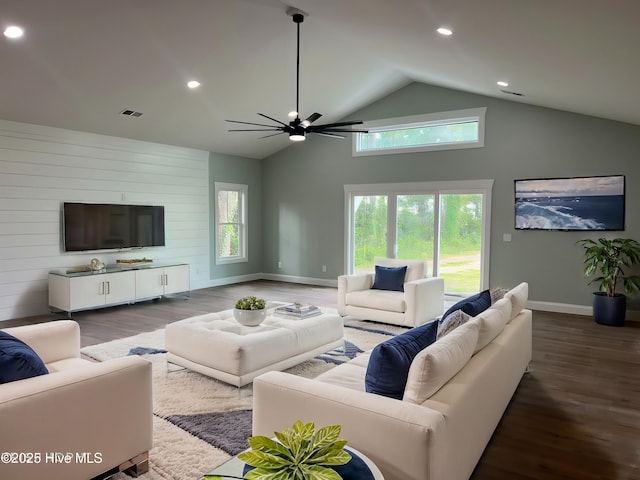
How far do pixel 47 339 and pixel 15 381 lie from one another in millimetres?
989

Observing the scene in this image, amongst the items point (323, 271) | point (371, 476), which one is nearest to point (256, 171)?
point (323, 271)

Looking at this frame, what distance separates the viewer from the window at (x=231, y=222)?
29.3 ft

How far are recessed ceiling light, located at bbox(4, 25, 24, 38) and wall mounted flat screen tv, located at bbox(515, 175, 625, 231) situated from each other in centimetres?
655

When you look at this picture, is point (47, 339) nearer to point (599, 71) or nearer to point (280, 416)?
point (280, 416)

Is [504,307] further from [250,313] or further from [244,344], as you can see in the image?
[250,313]

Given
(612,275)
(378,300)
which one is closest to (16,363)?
(378,300)

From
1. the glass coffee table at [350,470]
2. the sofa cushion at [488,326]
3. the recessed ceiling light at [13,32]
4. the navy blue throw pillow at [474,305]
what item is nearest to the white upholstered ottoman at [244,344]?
the navy blue throw pillow at [474,305]

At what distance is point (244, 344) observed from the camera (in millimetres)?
3357

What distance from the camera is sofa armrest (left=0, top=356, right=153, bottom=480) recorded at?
6.00 feet

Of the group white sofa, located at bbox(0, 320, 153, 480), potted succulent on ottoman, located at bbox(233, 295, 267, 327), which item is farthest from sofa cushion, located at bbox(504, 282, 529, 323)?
white sofa, located at bbox(0, 320, 153, 480)

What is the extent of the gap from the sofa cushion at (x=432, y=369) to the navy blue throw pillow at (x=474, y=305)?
0.88 metres

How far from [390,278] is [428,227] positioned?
80.5 inches

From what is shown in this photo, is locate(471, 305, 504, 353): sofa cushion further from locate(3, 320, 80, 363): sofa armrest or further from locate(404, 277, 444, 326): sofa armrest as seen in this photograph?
locate(3, 320, 80, 363): sofa armrest

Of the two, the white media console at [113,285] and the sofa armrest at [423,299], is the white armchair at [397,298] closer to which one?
the sofa armrest at [423,299]
